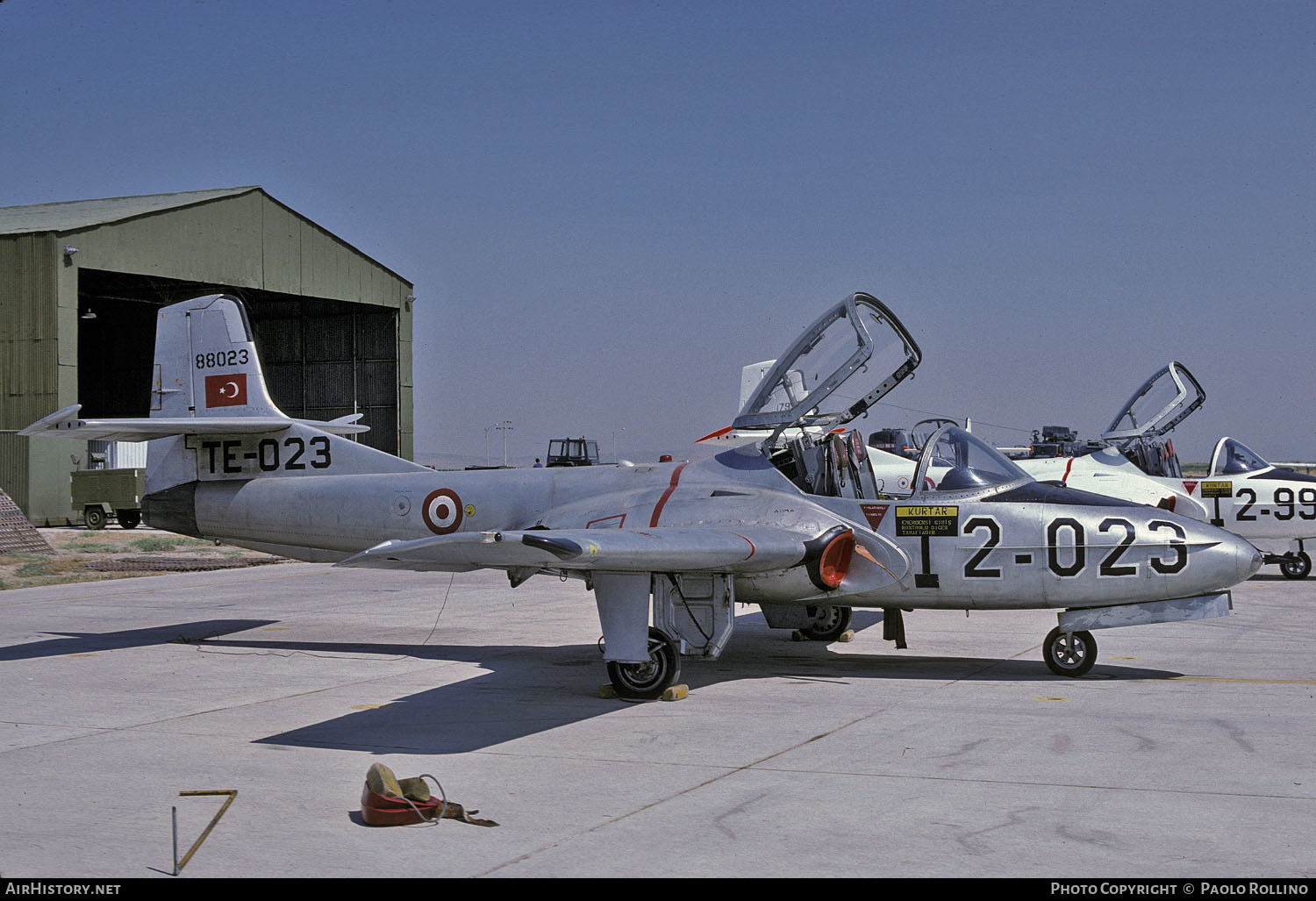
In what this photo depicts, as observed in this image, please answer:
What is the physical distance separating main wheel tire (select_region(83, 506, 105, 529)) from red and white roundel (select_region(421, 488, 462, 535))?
2804 centimetres

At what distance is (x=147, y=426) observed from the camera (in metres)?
12.2

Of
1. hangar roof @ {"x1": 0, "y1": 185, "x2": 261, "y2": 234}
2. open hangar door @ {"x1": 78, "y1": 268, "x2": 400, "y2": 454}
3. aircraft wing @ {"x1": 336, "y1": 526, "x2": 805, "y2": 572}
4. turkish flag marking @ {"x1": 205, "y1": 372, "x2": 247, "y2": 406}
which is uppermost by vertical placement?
hangar roof @ {"x1": 0, "y1": 185, "x2": 261, "y2": 234}

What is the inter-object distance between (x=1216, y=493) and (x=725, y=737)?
14984mm

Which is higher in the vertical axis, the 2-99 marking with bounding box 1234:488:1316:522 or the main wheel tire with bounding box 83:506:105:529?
the 2-99 marking with bounding box 1234:488:1316:522

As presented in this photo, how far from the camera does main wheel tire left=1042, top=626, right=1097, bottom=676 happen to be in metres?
10.4

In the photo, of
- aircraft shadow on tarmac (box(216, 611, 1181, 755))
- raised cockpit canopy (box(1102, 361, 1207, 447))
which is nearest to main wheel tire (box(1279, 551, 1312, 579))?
raised cockpit canopy (box(1102, 361, 1207, 447))

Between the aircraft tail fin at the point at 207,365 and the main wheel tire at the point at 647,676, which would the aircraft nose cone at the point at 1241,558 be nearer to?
the main wheel tire at the point at 647,676

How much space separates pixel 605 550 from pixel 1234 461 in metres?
15.5

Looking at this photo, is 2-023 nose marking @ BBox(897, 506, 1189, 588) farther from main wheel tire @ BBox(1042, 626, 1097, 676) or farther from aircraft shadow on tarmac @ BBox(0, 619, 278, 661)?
aircraft shadow on tarmac @ BBox(0, 619, 278, 661)

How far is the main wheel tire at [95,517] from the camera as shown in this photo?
36188mm

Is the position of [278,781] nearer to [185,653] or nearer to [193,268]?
[185,653]

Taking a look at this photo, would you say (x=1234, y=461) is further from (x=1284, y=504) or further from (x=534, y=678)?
(x=534, y=678)

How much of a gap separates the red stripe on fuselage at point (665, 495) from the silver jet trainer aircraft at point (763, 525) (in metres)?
0.02

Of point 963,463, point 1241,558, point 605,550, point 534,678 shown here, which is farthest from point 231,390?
point 1241,558
